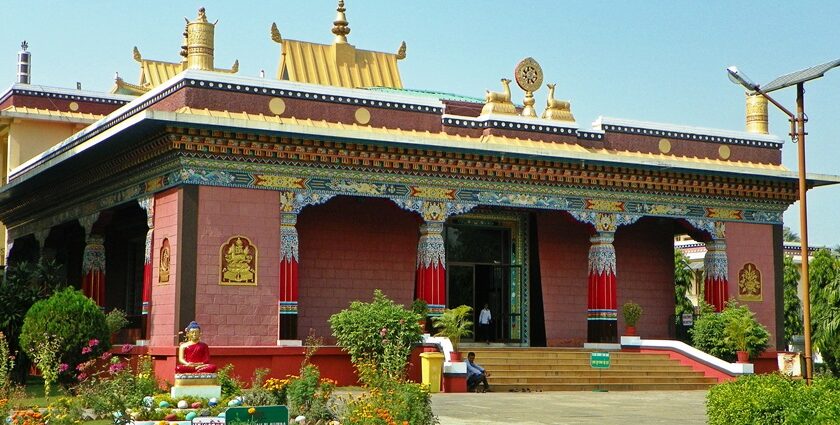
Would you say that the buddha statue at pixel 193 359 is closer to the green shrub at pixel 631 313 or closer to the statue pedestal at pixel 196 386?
the statue pedestal at pixel 196 386

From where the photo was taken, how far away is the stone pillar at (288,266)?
951 inches

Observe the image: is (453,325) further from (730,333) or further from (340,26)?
(340,26)

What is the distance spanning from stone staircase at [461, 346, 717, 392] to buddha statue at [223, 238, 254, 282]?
197 inches

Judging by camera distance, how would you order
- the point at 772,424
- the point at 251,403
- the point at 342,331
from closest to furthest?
1. the point at 772,424
2. the point at 251,403
3. the point at 342,331

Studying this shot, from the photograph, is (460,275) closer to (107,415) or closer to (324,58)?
(324,58)

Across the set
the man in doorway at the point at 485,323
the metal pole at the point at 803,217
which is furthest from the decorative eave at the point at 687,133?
the metal pole at the point at 803,217

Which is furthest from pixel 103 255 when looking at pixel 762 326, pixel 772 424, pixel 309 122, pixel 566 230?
pixel 772 424

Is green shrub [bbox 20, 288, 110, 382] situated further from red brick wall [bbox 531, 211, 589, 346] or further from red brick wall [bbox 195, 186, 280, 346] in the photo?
red brick wall [bbox 531, 211, 589, 346]

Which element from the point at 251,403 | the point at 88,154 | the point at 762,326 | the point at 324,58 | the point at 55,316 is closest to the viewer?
the point at 251,403

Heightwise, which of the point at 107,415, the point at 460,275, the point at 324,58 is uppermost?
the point at 324,58

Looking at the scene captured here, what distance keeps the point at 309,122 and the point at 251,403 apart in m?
10.3

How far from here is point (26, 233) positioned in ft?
110

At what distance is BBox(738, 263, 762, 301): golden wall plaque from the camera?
29.7 meters

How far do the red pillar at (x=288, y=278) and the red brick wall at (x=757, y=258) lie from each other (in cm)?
1154
